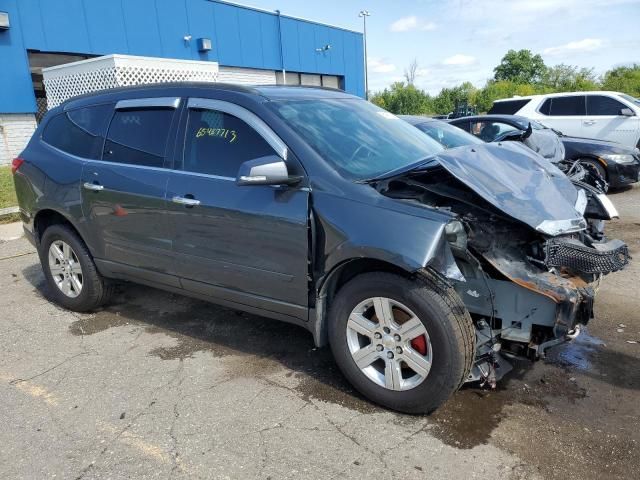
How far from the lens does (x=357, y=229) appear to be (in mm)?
2945

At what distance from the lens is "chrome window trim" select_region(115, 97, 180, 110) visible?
3852 millimetres

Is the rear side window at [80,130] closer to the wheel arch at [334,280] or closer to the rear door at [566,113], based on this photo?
the wheel arch at [334,280]

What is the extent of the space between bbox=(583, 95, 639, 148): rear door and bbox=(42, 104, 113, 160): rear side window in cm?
1147

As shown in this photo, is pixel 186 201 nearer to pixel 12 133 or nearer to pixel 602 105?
pixel 602 105

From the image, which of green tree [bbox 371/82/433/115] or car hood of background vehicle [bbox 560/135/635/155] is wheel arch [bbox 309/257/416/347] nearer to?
car hood of background vehicle [bbox 560/135/635/155]

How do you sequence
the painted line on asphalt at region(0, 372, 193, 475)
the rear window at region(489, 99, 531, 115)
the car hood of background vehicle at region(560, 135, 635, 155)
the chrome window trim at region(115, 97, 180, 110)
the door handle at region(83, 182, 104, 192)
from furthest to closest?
1. the rear window at region(489, 99, 531, 115)
2. the car hood of background vehicle at region(560, 135, 635, 155)
3. the door handle at region(83, 182, 104, 192)
4. the chrome window trim at region(115, 97, 180, 110)
5. the painted line on asphalt at region(0, 372, 193, 475)

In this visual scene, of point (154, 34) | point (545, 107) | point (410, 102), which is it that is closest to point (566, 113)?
point (545, 107)

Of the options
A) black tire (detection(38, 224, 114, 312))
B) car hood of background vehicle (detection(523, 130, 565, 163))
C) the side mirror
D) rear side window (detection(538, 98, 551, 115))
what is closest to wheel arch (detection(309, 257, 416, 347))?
the side mirror

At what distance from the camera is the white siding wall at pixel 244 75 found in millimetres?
21469

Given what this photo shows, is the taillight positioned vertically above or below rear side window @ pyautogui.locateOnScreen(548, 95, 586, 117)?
below

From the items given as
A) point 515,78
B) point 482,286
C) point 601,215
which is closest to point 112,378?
point 482,286

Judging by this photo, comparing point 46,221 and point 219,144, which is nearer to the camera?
point 219,144

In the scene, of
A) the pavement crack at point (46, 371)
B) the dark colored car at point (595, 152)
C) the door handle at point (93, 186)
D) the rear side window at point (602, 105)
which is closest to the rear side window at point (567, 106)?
the rear side window at point (602, 105)

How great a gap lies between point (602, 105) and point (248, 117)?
11451 millimetres
